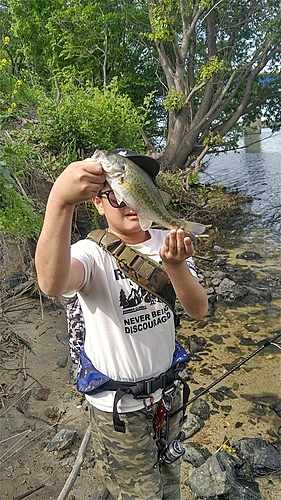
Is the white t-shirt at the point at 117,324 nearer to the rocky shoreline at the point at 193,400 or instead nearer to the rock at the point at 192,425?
the rocky shoreline at the point at 193,400

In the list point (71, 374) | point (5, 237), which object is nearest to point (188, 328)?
point (71, 374)

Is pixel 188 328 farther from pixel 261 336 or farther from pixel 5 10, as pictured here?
pixel 5 10

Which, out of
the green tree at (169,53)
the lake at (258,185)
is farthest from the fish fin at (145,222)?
the green tree at (169,53)

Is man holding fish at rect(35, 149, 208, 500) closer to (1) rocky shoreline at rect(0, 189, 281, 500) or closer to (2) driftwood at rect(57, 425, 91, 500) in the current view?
(2) driftwood at rect(57, 425, 91, 500)

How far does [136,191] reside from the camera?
5.99 ft

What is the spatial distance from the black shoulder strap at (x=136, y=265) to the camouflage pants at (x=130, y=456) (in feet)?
2.39

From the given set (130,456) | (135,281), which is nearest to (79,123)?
(135,281)

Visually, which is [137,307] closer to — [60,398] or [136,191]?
[136,191]

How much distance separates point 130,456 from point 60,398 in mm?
2806

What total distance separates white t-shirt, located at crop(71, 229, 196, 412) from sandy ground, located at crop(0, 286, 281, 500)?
6.41 feet

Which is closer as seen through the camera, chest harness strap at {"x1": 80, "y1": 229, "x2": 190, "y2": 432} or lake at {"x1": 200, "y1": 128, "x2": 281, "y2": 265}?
chest harness strap at {"x1": 80, "y1": 229, "x2": 190, "y2": 432}

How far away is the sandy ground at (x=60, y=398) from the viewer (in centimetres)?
362

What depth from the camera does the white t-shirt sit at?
6.93ft

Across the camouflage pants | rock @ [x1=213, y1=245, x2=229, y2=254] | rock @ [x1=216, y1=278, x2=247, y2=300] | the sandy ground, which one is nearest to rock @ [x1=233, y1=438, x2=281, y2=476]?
the sandy ground
